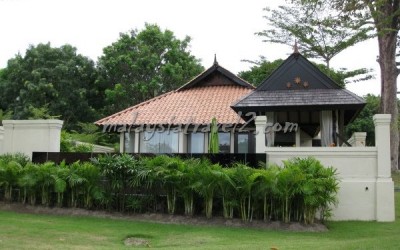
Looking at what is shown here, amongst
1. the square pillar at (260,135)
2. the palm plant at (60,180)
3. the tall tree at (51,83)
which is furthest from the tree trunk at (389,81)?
the tall tree at (51,83)

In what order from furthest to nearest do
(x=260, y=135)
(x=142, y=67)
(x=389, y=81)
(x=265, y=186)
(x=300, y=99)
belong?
(x=142, y=67), (x=389, y=81), (x=300, y=99), (x=260, y=135), (x=265, y=186)

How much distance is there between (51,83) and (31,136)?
17.8 metres

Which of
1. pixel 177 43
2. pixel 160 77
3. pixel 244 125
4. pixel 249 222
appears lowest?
pixel 249 222

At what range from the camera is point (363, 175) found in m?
12.7

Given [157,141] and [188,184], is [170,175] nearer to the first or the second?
[188,184]

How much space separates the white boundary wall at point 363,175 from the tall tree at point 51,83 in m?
23.1

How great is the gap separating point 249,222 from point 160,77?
21827 millimetres

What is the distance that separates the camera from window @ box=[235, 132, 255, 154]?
18.5m

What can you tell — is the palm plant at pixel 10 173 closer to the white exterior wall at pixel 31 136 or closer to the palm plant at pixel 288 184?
the white exterior wall at pixel 31 136

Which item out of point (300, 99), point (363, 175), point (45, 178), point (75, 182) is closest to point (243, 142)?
point (300, 99)

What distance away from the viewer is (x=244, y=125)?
712 inches

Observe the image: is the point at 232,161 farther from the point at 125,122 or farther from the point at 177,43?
the point at 177,43

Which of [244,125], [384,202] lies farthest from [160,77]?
[384,202]

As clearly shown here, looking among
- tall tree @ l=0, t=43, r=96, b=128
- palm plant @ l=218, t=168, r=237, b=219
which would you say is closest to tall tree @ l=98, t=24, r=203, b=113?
tall tree @ l=0, t=43, r=96, b=128
